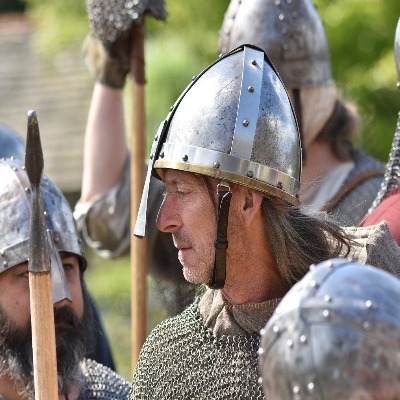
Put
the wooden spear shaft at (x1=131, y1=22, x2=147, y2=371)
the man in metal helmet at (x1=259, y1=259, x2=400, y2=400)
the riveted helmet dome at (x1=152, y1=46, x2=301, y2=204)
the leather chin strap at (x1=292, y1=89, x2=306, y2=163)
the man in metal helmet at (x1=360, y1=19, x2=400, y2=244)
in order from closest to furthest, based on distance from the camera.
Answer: the man in metal helmet at (x1=259, y1=259, x2=400, y2=400) → the riveted helmet dome at (x1=152, y1=46, x2=301, y2=204) → the man in metal helmet at (x1=360, y1=19, x2=400, y2=244) → the wooden spear shaft at (x1=131, y1=22, x2=147, y2=371) → the leather chin strap at (x1=292, y1=89, x2=306, y2=163)

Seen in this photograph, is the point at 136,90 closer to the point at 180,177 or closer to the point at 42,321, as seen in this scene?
the point at 180,177

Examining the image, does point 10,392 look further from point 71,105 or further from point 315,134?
point 71,105

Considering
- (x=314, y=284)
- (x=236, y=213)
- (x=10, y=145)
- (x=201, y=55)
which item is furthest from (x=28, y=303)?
(x=201, y=55)

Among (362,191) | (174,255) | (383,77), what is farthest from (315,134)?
(383,77)

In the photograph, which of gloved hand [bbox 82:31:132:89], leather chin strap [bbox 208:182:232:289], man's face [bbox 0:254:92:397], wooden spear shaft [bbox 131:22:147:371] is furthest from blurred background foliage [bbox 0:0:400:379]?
leather chin strap [bbox 208:182:232:289]

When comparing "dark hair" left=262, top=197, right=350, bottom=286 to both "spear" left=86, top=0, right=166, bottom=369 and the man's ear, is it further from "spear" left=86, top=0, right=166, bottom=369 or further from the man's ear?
"spear" left=86, top=0, right=166, bottom=369

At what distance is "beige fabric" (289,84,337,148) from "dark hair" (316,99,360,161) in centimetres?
3

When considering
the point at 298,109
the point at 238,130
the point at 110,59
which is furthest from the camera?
the point at 110,59

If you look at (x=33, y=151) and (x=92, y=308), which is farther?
(x=92, y=308)

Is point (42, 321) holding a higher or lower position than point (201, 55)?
higher

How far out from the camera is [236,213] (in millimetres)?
3336

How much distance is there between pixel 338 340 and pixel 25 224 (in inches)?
80.1

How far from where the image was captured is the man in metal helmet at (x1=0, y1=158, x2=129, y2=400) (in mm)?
4035

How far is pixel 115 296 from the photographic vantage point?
11.2 m
